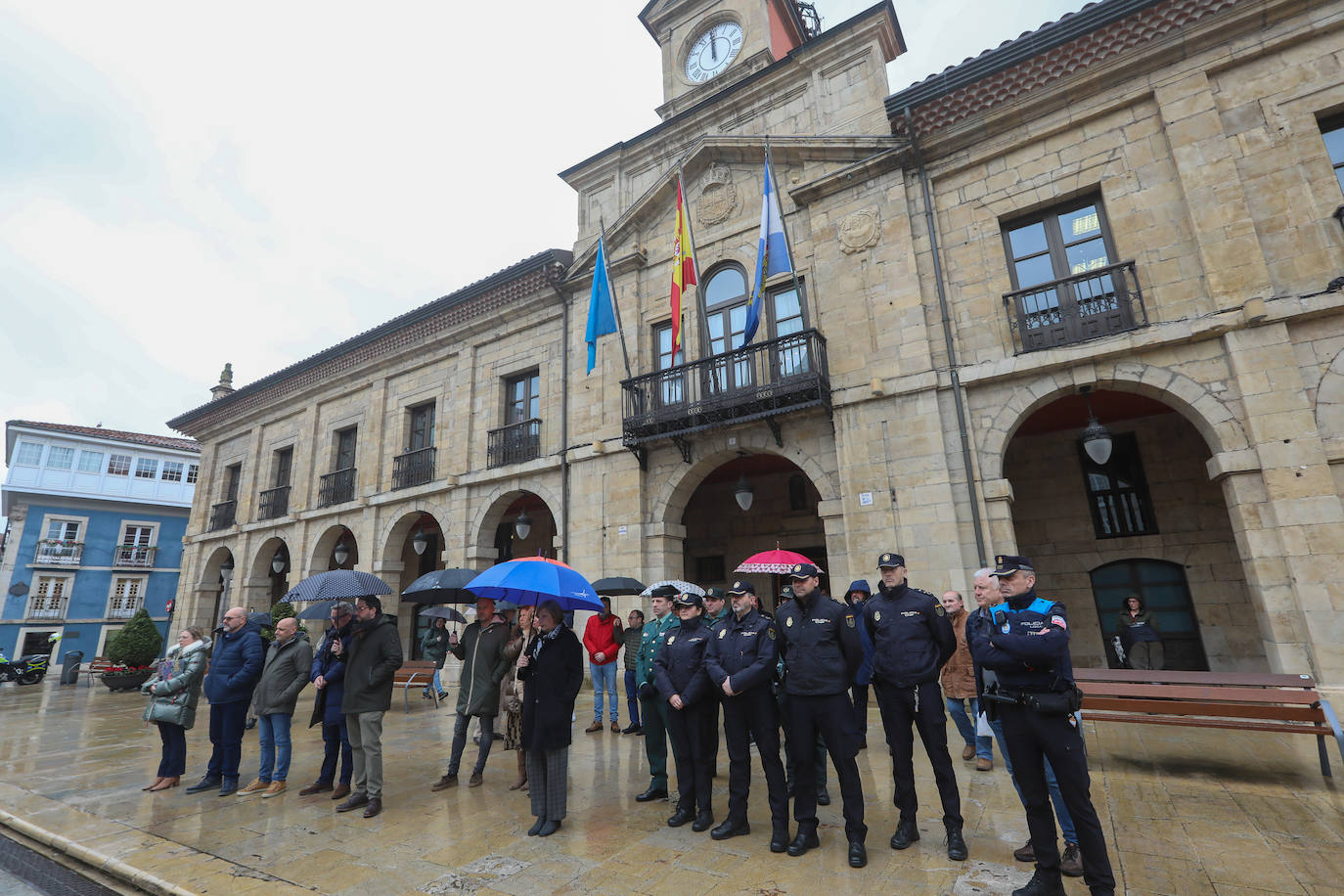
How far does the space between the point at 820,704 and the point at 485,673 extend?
10.9 feet

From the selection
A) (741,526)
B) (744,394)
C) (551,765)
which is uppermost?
(744,394)

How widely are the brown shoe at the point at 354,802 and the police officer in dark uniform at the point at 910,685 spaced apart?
14.1ft

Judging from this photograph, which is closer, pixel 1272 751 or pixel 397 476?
pixel 1272 751

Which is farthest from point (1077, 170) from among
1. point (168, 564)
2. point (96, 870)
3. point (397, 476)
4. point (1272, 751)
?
point (168, 564)

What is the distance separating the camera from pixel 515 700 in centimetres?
582

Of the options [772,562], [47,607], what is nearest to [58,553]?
[47,607]

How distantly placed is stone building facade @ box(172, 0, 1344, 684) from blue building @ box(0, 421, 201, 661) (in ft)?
83.0

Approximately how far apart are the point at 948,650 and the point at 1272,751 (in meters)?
4.57

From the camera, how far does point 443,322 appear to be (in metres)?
17.0

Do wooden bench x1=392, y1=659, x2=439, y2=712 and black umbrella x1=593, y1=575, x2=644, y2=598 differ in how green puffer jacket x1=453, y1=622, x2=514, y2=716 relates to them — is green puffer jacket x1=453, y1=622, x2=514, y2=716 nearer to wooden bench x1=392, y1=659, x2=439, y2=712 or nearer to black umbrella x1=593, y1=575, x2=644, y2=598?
black umbrella x1=593, y1=575, x2=644, y2=598

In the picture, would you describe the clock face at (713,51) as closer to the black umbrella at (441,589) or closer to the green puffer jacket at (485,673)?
the black umbrella at (441,589)

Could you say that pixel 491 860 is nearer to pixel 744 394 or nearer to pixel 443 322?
pixel 744 394

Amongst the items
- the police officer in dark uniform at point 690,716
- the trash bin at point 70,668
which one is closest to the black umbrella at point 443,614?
the police officer in dark uniform at point 690,716

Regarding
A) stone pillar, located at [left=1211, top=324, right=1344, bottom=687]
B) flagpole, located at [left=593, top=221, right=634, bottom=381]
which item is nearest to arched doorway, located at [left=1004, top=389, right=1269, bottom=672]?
stone pillar, located at [left=1211, top=324, right=1344, bottom=687]
